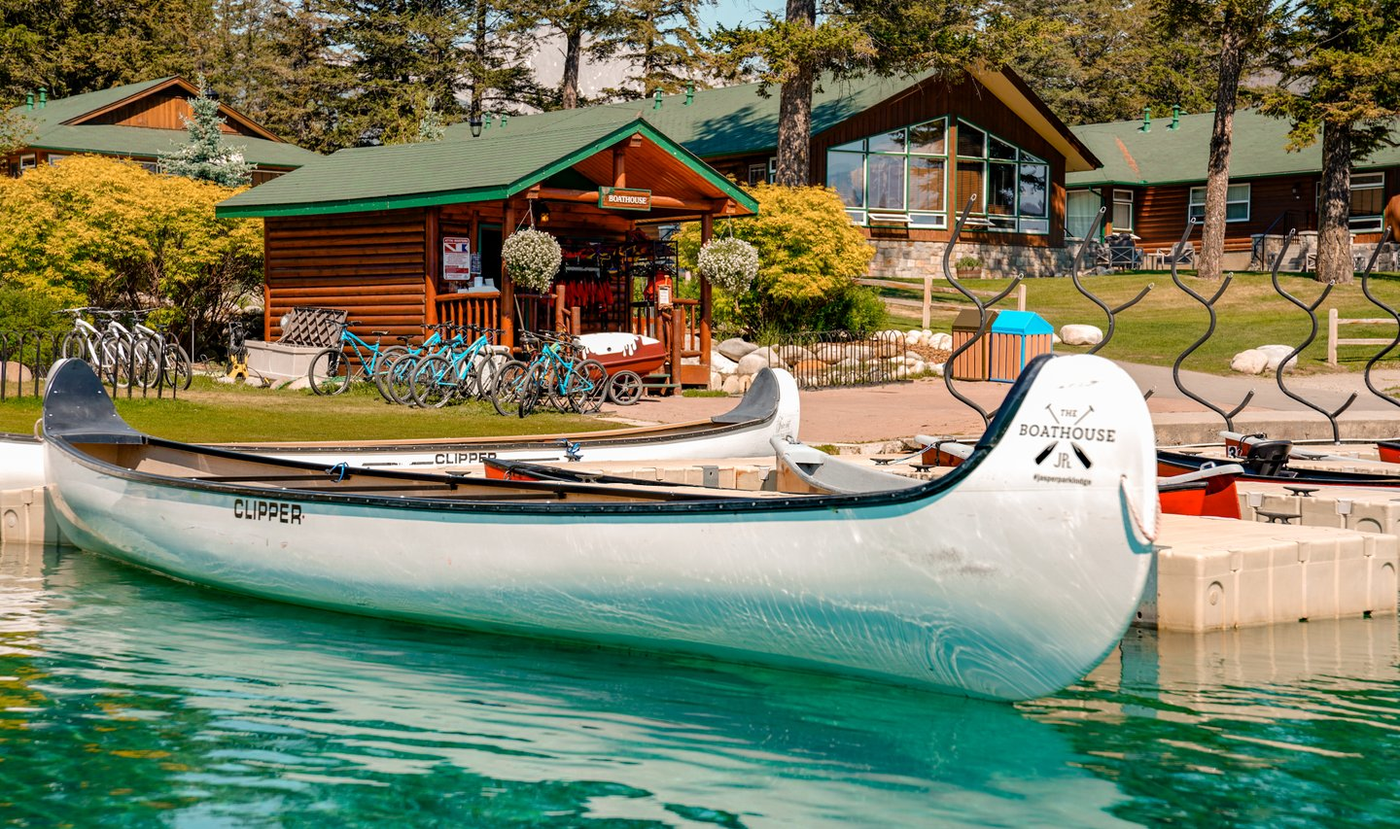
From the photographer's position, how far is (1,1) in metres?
48.8

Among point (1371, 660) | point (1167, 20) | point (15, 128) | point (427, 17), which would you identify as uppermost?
point (427, 17)

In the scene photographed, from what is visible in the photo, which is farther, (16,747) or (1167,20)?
(1167,20)

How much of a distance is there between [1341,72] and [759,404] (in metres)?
24.2

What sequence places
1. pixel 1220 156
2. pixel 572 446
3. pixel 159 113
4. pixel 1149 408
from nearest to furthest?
1. pixel 572 446
2. pixel 1149 408
3. pixel 1220 156
4. pixel 159 113

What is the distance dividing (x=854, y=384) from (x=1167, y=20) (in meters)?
16.7

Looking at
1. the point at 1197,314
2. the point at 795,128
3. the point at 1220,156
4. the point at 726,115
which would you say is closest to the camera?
the point at 795,128

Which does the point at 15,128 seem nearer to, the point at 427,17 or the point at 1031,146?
the point at 427,17

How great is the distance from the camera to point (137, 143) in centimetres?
4297

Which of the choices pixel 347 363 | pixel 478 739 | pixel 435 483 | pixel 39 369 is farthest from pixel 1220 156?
pixel 478 739

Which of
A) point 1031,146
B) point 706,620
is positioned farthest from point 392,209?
point 1031,146

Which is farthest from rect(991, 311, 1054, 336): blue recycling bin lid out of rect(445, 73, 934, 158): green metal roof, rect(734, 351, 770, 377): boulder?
rect(445, 73, 934, 158): green metal roof

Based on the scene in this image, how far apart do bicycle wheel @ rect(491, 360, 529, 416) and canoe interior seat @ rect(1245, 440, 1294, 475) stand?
355 inches

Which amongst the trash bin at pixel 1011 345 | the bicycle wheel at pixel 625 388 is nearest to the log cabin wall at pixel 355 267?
the bicycle wheel at pixel 625 388

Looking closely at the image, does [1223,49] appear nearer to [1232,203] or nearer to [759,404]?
[1232,203]
